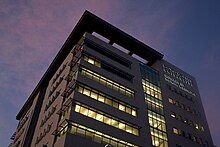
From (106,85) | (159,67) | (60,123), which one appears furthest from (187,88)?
(60,123)

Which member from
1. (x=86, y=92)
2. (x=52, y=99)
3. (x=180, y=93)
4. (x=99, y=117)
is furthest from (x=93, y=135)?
(x=180, y=93)

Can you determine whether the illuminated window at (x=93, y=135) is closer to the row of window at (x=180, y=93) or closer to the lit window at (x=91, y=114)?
the lit window at (x=91, y=114)

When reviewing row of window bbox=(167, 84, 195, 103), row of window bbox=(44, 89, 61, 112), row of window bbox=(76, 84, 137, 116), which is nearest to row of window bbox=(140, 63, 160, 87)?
row of window bbox=(167, 84, 195, 103)

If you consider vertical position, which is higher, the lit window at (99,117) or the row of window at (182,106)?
the row of window at (182,106)

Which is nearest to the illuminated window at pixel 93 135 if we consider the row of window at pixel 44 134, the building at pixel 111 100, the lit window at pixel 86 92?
the building at pixel 111 100

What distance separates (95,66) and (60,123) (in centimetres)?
1390

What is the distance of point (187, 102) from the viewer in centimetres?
6988

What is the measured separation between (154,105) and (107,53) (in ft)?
50.3

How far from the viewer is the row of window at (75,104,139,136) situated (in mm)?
45375

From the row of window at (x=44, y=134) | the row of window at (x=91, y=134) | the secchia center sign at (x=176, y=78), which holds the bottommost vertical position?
the row of window at (x=91, y=134)

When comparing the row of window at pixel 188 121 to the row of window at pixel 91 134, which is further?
the row of window at pixel 188 121

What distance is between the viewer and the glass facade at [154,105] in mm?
54438

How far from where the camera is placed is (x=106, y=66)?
5581cm

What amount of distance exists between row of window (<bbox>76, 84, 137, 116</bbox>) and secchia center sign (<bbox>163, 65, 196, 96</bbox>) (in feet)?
67.8
